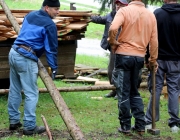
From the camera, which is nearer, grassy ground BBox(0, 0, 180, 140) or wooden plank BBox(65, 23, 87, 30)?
grassy ground BBox(0, 0, 180, 140)

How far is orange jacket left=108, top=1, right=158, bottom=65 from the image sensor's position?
7.29 meters


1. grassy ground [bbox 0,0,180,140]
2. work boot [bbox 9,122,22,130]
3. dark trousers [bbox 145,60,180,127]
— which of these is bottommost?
grassy ground [bbox 0,0,180,140]

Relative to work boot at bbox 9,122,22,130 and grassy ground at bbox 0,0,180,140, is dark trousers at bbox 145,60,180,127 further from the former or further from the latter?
work boot at bbox 9,122,22,130

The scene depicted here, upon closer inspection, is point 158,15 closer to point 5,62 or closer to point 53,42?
point 53,42

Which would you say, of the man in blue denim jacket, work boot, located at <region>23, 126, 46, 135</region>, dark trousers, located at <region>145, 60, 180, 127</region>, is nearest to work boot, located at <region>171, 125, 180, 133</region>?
dark trousers, located at <region>145, 60, 180, 127</region>

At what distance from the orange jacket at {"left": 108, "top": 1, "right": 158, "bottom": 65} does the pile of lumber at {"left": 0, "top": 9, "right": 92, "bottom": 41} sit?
231 centimetres

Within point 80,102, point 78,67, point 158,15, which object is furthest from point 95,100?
point 78,67

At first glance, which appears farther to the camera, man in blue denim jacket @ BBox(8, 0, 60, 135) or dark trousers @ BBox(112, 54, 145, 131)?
dark trousers @ BBox(112, 54, 145, 131)

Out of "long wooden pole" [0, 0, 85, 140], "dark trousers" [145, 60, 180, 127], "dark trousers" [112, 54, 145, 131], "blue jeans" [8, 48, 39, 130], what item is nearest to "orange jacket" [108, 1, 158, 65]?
"dark trousers" [112, 54, 145, 131]

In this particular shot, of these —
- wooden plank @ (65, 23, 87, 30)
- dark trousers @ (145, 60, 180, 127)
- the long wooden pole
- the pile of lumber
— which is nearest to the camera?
the long wooden pole

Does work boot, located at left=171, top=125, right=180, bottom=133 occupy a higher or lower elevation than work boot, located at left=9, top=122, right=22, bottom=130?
lower

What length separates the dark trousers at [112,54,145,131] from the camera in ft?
24.1

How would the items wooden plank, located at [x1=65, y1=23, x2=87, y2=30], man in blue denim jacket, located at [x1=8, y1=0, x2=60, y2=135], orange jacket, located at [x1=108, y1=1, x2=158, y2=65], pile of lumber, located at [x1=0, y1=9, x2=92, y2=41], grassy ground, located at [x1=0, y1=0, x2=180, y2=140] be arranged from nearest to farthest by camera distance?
man in blue denim jacket, located at [x1=8, y1=0, x2=60, y2=135]
orange jacket, located at [x1=108, y1=1, x2=158, y2=65]
grassy ground, located at [x1=0, y1=0, x2=180, y2=140]
pile of lumber, located at [x1=0, y1=9, x2=92, y2=41]
wooden plank, located at [x1=65, y1=23, x2=87, y2=30]

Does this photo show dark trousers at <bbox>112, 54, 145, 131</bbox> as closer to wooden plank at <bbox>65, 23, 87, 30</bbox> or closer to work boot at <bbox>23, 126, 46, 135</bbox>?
work boot at <bbox>23, 126, 46, 135</bbox>
